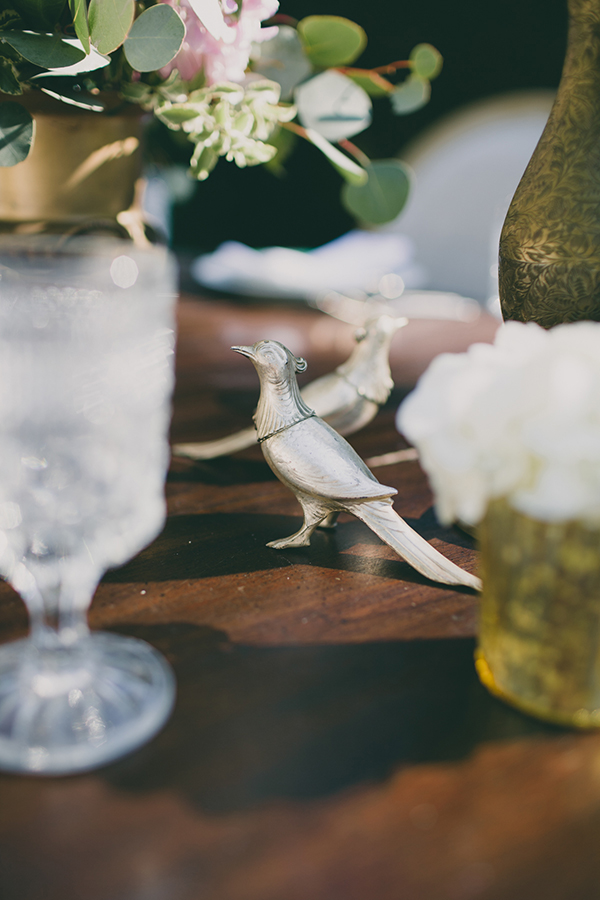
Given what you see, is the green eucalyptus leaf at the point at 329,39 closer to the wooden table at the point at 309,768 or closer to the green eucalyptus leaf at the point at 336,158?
the green eucalyptus leaf at the point at 336,158

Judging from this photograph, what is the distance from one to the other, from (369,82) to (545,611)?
61 cm

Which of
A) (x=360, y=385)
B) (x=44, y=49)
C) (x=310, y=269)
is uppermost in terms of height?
(x=44, y=49)

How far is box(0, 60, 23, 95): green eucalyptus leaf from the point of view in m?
0.56

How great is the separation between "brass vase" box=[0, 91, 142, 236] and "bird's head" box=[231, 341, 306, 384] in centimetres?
31

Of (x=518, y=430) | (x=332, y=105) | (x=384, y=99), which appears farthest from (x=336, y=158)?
(x=384, y=99)

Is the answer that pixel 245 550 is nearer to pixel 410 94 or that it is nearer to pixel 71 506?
pixel 71 506

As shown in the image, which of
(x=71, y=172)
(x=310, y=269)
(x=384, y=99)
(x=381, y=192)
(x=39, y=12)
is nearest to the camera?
(x=39, y=12)

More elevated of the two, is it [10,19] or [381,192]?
[10,19]

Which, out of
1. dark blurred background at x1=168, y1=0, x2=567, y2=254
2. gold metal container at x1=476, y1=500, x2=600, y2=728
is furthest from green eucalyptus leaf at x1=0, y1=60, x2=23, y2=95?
dark blurred background at x1=168, y1=0, x2=567, y2=254

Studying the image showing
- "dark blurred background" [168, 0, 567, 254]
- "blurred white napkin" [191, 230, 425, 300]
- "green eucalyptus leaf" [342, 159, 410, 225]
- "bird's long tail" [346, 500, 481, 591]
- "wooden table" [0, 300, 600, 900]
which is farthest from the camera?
"dark blurred background" [168, 0, 567, 254]

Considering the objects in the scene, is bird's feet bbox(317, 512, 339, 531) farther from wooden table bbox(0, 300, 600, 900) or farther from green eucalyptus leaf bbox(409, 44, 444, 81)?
green eucalyptus leaf bbox(409, 44, 444, 81)

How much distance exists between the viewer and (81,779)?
0.30 meters

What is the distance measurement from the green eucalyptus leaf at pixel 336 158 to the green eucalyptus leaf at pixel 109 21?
0.74ft

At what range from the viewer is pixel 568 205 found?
0.49m
